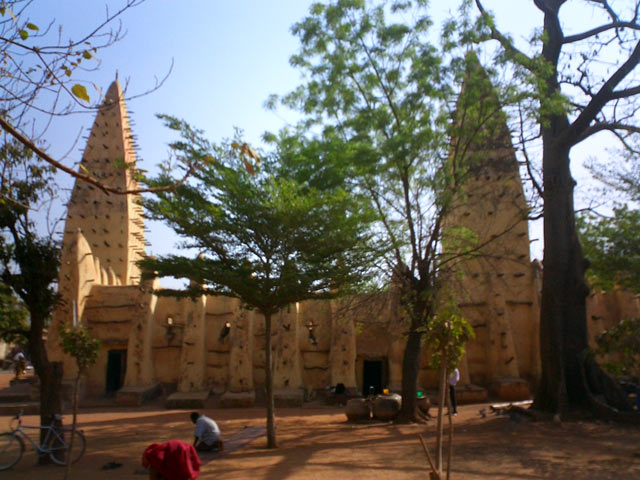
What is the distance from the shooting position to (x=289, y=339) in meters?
21.0

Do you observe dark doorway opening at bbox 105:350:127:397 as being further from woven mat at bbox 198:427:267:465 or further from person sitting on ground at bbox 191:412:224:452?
person sitting on ground at bbox 191:412:224:452

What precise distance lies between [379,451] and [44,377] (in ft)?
20.9

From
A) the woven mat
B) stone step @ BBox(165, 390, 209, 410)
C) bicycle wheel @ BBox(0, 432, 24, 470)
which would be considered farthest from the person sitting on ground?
stone step @ BBox(165, 390, 209, 410)

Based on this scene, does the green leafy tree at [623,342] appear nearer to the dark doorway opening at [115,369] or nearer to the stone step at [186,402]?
the stone step at [186,402]

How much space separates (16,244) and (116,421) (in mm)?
7846

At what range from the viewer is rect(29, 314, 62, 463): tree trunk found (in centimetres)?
971

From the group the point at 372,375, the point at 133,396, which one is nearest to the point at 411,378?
the point at 372,375

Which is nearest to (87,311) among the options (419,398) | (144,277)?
(144,277)

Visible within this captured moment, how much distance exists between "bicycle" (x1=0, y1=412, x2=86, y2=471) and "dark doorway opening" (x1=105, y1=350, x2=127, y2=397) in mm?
13570

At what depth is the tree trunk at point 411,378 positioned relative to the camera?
46.0ft

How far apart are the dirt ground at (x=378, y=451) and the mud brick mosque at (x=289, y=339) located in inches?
191

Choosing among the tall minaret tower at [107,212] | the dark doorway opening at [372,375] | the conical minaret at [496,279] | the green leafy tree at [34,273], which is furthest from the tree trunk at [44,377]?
the tall minaret tower at [107,212]

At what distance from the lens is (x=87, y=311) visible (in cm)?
2297

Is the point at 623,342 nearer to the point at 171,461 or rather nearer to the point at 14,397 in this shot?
the point at 171,461
